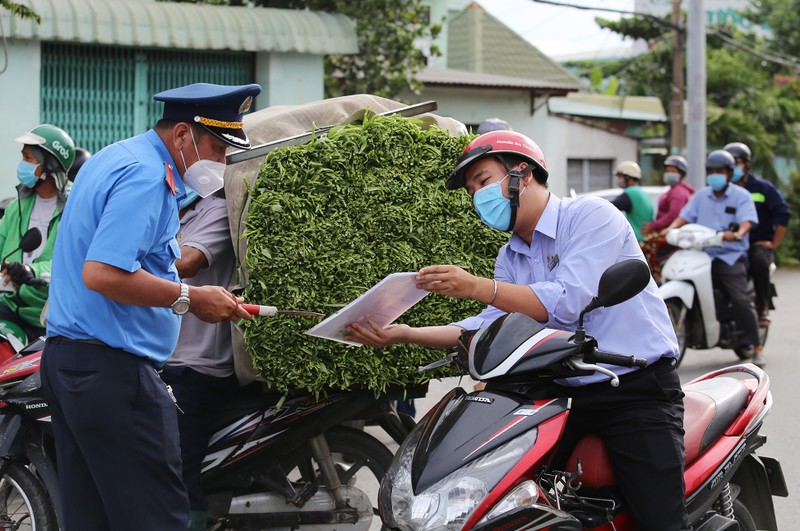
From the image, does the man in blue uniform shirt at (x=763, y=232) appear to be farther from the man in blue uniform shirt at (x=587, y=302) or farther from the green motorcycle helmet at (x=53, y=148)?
the man in blue uniform shirt at (x=587, y=302)

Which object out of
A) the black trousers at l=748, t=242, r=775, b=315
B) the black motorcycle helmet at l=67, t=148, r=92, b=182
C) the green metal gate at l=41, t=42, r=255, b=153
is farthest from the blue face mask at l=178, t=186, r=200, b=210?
the green metal gate at l=41, t=42, r=255, b=153

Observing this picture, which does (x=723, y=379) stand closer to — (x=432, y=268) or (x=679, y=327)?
(x=432, y=268)

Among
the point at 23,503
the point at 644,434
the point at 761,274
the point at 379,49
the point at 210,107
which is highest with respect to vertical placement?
the point at 379,49

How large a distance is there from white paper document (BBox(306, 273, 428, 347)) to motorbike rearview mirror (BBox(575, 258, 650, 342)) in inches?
25.2

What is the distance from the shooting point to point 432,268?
3.13 metres

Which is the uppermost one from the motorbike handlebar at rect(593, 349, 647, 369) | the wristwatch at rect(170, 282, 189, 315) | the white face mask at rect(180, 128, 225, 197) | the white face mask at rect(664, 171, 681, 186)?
the white face mask at rect(180, 128, 225, 197)

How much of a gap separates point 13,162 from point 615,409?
843cm

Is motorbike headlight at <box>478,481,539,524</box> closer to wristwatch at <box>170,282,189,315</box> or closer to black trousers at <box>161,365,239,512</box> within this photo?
wristwatch at <box>170,282,189,315</box>

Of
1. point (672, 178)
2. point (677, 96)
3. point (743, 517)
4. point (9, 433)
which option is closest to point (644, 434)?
point (743, 517)

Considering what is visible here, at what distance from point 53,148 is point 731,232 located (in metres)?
5.60

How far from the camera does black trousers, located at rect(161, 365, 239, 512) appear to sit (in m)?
3.80

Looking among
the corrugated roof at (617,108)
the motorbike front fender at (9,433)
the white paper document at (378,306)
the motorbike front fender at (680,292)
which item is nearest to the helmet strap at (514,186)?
the white paper document at (378,306)

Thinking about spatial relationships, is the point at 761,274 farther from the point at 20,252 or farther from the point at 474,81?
the point at 474,81

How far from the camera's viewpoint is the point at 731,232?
8.53 metres
